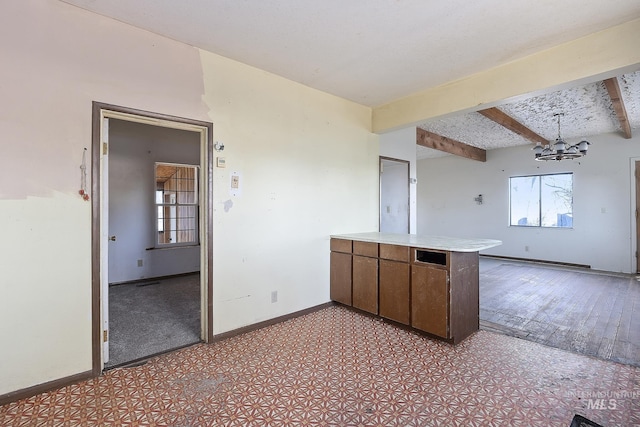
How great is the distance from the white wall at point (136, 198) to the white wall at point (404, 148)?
12.4 feet

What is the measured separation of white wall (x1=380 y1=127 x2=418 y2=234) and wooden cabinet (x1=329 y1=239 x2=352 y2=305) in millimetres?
1673

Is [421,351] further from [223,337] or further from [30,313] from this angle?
[30,313]

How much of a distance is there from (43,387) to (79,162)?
160cm

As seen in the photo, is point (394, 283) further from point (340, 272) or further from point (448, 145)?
point (448, 145)

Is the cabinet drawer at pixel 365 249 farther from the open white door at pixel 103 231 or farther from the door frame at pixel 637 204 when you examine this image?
the door frame at pixel 637 204

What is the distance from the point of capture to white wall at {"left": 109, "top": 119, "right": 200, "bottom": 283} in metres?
5.19

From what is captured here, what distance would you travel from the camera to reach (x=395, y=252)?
3309 millimetres

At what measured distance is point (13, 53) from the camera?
2010mm

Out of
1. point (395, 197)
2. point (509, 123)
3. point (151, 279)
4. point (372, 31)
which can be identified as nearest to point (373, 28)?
point (372, 31)

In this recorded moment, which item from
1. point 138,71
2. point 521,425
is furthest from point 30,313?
point 521,425

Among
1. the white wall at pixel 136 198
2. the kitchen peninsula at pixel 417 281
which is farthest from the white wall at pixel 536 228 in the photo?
the white wall at pixel 136 198

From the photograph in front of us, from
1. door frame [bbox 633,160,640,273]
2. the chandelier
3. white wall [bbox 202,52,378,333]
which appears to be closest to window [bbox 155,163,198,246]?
white wall [bbox 202,52,378,333]

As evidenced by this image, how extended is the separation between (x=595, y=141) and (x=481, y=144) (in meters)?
2.13

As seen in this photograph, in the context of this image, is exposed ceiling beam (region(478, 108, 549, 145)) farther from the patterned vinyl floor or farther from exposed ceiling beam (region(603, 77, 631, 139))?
the patterned vinyl floor
